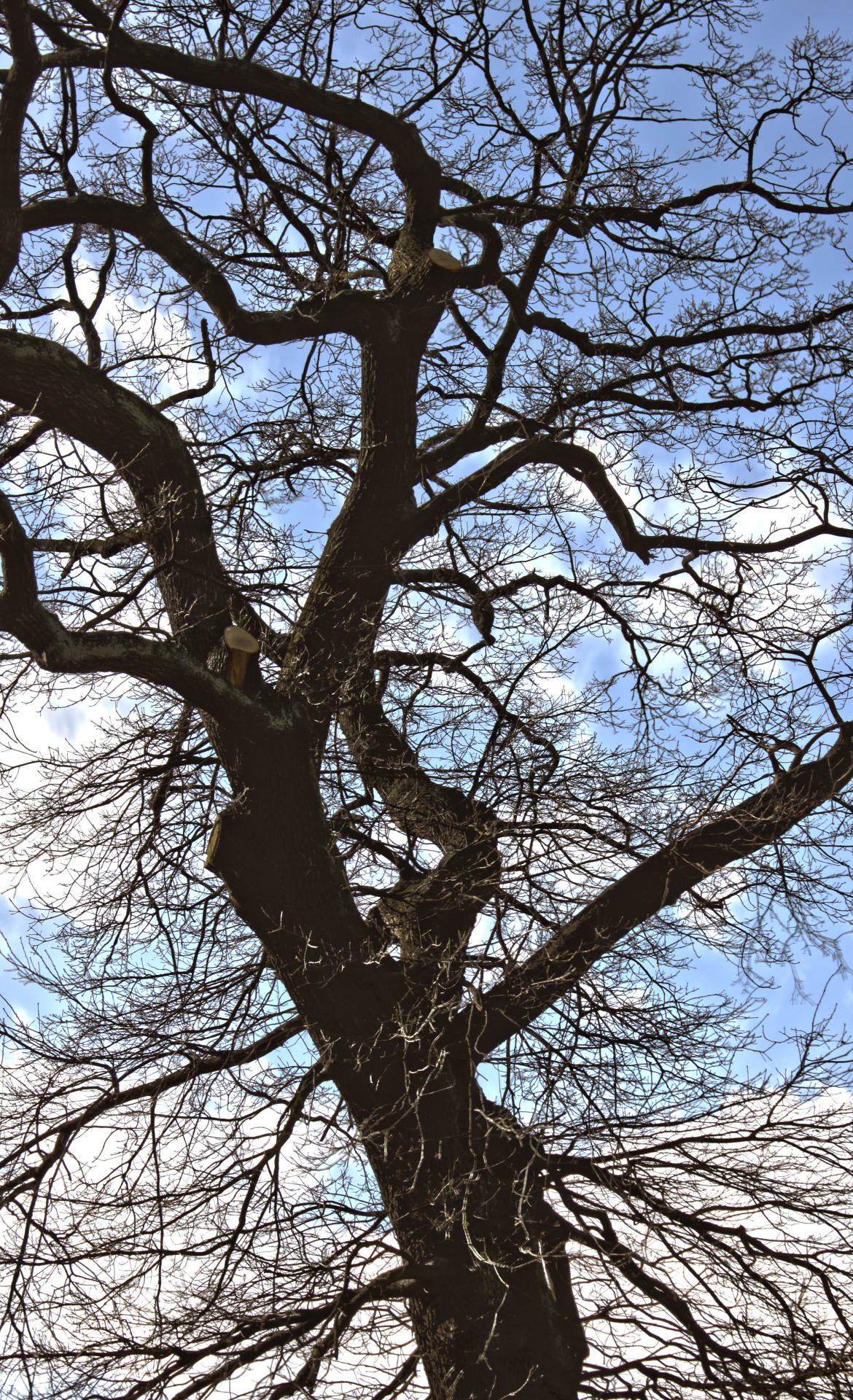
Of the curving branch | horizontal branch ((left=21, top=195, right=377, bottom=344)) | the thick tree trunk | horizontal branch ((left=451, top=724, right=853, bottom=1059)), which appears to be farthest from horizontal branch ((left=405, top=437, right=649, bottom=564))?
the thick tree trunk

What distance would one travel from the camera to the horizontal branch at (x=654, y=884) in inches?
196

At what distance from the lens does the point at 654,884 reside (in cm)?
521

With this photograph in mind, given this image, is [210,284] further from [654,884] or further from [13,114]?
[654,884]

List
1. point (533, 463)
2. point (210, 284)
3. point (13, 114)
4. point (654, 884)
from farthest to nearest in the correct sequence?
point (533, 463) → point (210, 284) → point (654, 884) → point (13, 114)

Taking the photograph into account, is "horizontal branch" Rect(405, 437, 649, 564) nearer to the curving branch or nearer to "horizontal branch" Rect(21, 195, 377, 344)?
"horizontal branch" Rect(21, 195, 377, 344)

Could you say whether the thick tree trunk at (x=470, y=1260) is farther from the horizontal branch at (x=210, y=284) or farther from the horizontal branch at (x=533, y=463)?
the horizontal branch at (x=210, y=284)

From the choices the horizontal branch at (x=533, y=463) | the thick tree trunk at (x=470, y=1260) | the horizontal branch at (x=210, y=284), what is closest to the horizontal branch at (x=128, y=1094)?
the thick tree trunk at (x=470, y=1260)

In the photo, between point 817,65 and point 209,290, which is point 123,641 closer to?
point 209,290

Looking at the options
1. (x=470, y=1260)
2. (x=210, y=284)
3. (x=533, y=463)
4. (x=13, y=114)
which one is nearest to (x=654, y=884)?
(x=470, y=1260)

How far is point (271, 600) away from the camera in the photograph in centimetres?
569

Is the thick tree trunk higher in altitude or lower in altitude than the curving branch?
lower

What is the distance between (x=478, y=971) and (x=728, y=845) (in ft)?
4.09

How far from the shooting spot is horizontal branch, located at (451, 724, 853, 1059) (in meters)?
4.99

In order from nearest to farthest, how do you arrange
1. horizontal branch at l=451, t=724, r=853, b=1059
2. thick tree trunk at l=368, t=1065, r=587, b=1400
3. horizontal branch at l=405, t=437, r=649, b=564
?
1. thick tree trunk at l=368, t=1065, r=587, b=1400
2. horizontal branch at l=451, t=724, r=853, b=1059
3. horizontal branch at l=405, t=437, r=649, b=564
